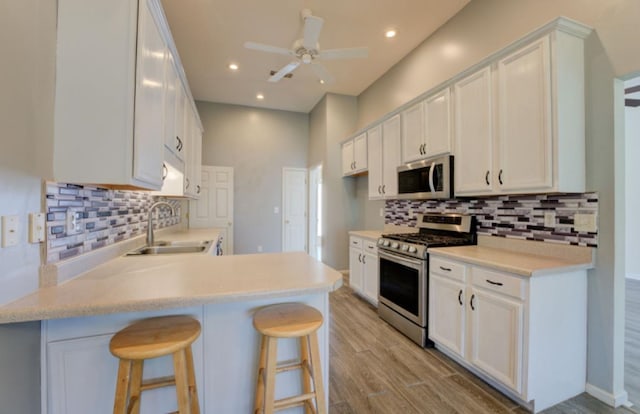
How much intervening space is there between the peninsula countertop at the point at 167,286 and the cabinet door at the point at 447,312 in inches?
46.8

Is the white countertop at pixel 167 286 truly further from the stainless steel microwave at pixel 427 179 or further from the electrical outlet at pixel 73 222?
the stainless steel microwave at pixel 427 179

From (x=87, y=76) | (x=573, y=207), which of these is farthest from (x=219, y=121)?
(x=573, y=207)

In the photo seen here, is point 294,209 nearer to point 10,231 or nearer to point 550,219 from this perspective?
point 550,219

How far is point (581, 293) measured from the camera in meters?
1.79

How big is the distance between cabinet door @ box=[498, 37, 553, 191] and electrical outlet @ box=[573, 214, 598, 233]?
342mm

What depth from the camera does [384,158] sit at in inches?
141

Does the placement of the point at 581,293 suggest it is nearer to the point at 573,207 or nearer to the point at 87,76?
the point at 573,207

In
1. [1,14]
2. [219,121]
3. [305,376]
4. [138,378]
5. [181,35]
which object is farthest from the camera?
[219,121]

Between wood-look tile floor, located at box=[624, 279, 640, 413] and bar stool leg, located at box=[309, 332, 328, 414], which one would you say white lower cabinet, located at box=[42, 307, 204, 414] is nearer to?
bar stool leg, located at box=[309, 332, 328, 414]

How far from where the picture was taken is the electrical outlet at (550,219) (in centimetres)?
197

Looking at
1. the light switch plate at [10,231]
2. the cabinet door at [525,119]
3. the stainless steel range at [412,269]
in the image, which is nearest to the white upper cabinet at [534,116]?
the cabinet door at [525,119]

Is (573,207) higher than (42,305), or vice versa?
(573,207)

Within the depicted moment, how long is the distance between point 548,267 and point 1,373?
2641 mm

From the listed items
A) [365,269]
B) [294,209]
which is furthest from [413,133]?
[294,209]
